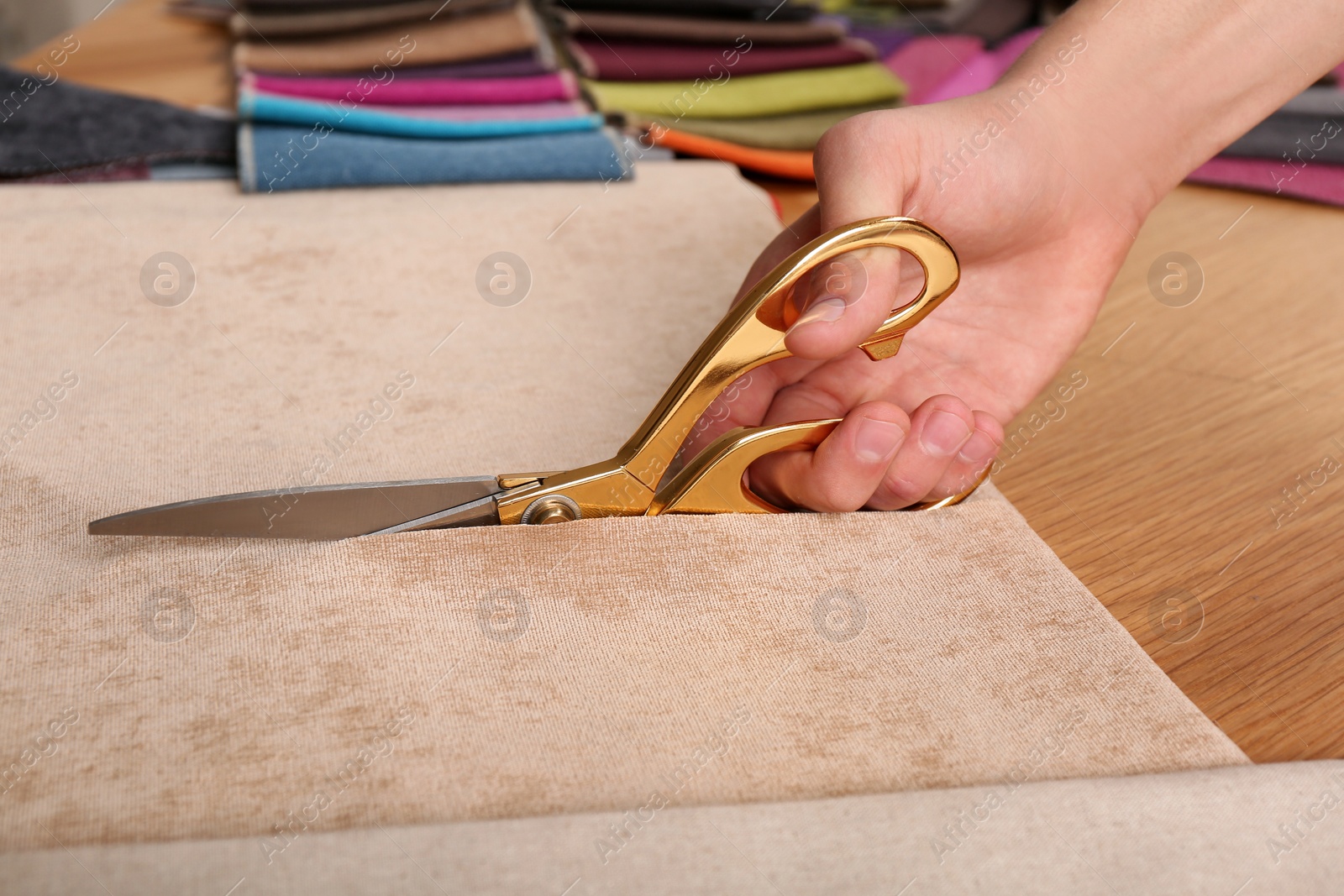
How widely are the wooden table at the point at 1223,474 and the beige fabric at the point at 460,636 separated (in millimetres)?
65

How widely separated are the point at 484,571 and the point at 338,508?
0.24 ft

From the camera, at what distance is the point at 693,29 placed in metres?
1.29

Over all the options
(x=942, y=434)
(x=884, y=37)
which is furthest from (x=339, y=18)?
(x=942, y=434)

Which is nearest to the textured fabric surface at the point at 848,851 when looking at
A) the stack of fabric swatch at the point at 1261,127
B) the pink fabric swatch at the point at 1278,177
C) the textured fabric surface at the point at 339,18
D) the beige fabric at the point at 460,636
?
the beige fabric at the point at 460,636

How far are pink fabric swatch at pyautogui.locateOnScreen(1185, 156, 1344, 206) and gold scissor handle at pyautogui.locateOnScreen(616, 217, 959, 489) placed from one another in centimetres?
69

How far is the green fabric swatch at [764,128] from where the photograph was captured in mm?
1107

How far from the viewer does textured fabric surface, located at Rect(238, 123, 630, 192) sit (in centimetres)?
97

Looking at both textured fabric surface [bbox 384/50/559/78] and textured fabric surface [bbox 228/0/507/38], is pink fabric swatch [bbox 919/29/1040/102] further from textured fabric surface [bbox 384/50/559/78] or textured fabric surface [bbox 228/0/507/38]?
textured fabric surface [bbox 228/0/507/38]

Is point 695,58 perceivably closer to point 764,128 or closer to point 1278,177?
point 764,128

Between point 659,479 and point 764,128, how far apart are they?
0.71 m

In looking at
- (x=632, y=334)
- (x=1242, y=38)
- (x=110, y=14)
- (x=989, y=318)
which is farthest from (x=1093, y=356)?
(x=110, y=14)

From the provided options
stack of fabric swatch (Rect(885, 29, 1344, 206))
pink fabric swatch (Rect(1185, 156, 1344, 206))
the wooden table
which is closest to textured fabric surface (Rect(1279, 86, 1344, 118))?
stack of fabric swatch (Rect(885, 29, 1344, 206))

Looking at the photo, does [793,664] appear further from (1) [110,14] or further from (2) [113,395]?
(1) [110,14]

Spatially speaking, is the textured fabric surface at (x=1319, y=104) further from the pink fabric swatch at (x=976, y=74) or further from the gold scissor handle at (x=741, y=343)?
the gold scissor handle at (x=741, y=343)
